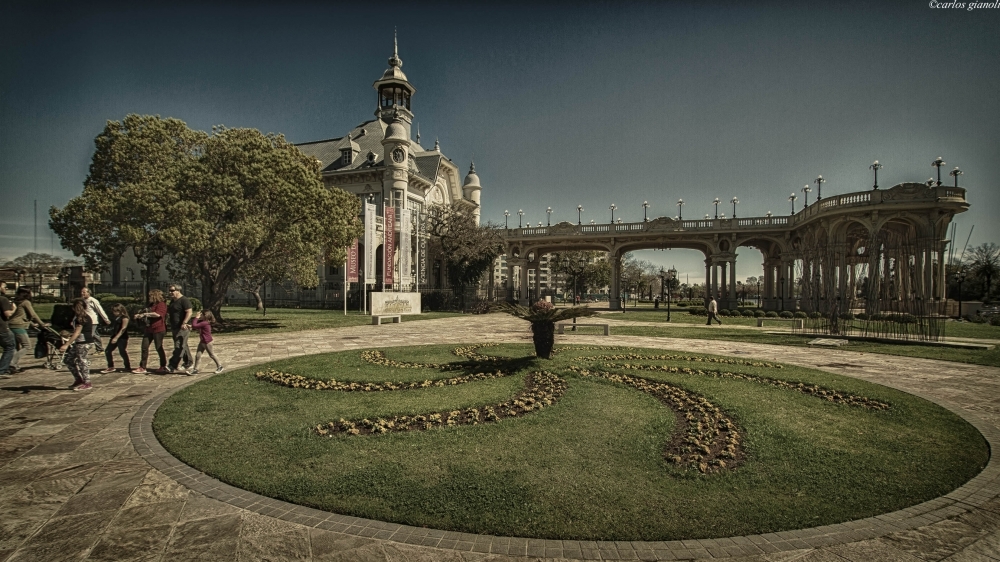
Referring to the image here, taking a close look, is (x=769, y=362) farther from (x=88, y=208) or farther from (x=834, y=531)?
(x=88, y=208)

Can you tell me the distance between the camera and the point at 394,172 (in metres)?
38.9

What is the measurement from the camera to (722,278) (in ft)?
141

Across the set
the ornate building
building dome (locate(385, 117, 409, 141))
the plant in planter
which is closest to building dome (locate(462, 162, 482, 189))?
the ornate building

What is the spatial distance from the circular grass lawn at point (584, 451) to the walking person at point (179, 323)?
1776 mm

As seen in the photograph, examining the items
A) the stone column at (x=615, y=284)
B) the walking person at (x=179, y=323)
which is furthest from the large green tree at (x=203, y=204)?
the stone column at (x=615, y=284)

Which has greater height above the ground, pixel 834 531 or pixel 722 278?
pixel 722 278

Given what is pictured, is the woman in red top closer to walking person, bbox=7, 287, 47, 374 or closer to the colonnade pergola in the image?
walking person, bbox=7, 287, 47, 374

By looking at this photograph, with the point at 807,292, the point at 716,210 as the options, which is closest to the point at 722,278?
the point at 716,210

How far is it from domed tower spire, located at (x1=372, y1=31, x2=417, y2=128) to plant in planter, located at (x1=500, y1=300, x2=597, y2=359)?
40287mm

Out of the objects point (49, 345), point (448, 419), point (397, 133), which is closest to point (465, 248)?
point (397, 133)

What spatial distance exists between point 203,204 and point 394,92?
32254 millimetres

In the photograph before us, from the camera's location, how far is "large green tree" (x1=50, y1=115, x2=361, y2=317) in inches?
704

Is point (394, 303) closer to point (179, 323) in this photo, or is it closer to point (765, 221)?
point (179, 323)

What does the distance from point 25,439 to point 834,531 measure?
892 centimetres
